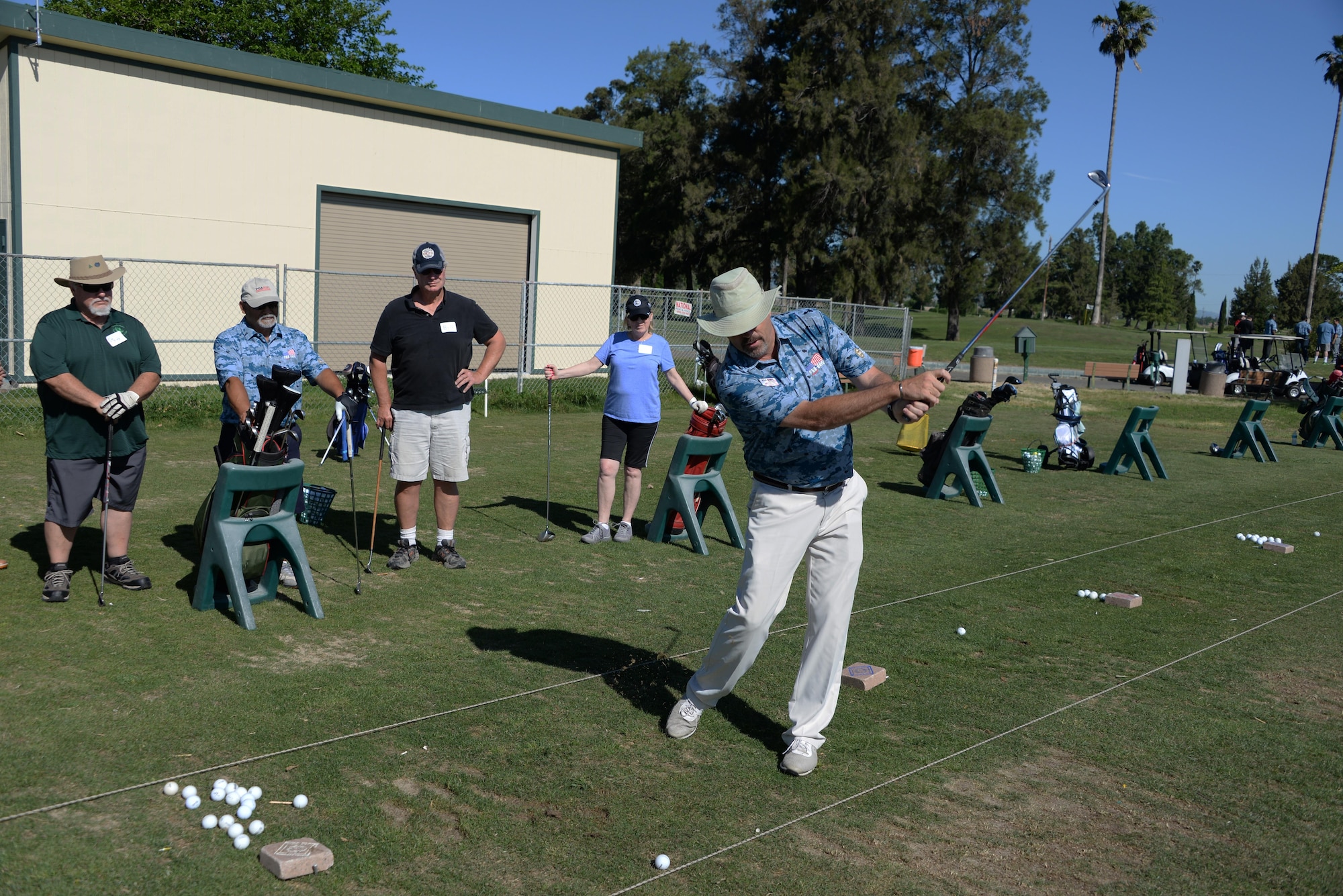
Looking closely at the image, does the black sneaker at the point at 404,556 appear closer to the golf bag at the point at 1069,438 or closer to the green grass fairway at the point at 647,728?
the green grass fairway at the point at 647,728

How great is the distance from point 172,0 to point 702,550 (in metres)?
39.1

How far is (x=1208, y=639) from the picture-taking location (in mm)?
6383

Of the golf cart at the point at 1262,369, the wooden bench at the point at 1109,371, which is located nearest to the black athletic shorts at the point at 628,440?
the golf cart at the point at 1262,369

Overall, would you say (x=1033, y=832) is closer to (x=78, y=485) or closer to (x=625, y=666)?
(x=625, y=666)

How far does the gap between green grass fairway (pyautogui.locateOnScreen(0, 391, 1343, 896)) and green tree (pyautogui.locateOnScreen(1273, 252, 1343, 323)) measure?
2493 inches

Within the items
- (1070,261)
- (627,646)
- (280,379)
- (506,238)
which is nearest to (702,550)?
(627,646)

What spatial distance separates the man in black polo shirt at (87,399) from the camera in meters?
5.62

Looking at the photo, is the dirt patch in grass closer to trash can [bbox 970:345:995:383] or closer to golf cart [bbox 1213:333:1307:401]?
trash can [bbox 970:345:995:383]

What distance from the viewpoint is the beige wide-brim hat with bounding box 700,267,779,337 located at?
4.01 meters

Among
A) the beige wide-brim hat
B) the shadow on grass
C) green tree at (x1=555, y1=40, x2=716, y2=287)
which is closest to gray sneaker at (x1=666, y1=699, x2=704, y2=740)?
the shadow on grass

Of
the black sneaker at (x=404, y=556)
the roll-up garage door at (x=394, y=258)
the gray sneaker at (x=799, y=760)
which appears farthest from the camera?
the roll-up garage door at (x=394, y=258)

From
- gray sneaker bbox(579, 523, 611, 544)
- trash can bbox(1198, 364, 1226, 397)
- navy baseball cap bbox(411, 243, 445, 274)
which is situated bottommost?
gray sneaker bbox(579, 523, 611, 544)

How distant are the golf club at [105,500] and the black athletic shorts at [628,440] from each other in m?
3.42

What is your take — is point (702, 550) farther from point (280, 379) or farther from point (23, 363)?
point (23, 363)
